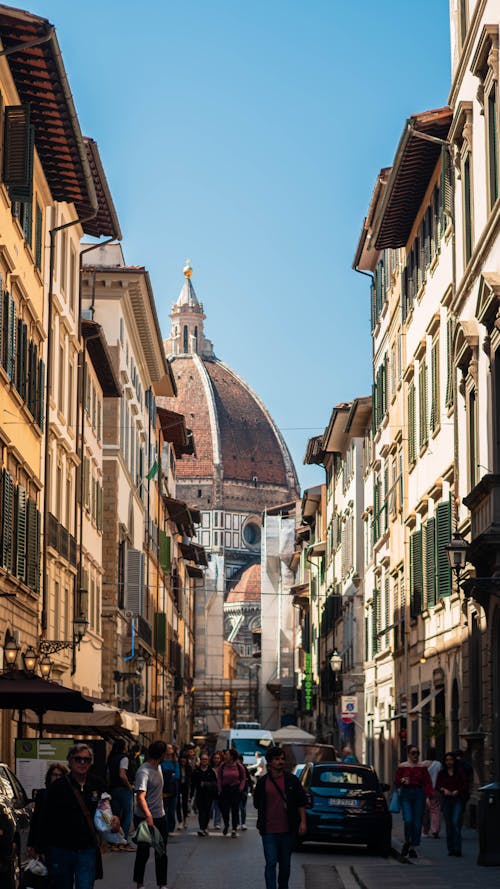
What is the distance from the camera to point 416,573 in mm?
36250

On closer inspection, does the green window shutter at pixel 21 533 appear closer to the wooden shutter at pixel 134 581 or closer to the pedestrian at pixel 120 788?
the pedestrian at pixel 120 788

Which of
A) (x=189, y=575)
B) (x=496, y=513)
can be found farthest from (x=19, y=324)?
(x=189, y=575)

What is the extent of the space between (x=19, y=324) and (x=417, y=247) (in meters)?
11.4

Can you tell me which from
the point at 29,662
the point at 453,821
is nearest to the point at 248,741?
the point at 29,662

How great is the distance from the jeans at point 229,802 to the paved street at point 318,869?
2.29 m

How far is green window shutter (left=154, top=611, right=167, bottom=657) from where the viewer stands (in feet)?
222

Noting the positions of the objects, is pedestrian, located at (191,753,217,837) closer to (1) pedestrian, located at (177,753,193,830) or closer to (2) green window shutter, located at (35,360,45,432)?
(1) pedestrian, located at (177,753,193,830)

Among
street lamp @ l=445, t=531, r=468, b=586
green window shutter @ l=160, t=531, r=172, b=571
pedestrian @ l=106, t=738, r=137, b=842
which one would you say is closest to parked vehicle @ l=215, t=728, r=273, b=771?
green window shutter @ l=160, t=531, r=172, b=571

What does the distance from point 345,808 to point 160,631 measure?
148 ft

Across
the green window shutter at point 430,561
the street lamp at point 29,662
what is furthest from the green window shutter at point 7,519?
the green window shutter at point 430,561

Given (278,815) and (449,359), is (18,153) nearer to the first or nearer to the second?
(449,359)

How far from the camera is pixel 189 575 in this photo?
107m

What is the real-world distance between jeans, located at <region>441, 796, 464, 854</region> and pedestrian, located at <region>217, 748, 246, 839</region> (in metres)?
6.92

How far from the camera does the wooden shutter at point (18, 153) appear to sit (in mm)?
26406
